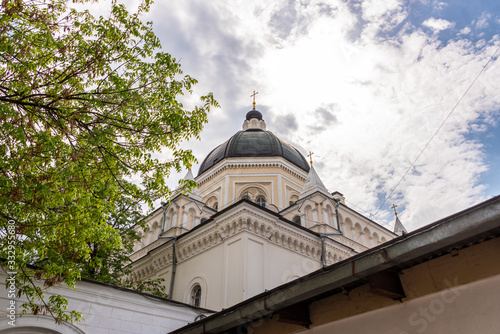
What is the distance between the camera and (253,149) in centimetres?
2647

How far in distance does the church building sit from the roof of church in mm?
71

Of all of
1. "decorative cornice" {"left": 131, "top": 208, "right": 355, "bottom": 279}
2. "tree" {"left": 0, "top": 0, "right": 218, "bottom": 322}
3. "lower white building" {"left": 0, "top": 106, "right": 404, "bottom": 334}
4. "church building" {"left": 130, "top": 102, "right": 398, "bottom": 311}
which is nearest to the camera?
"tree" {"left": 0, "top": 0, "right": 218, "bottom": 322}

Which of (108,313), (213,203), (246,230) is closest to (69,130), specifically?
(108,313)

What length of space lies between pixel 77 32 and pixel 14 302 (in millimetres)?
5880

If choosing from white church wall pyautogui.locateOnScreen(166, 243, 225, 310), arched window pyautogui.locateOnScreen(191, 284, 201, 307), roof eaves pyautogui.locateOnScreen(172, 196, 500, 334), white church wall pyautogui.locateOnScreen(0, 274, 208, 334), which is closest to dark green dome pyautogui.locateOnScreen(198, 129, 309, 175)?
white church wall pyautogui.locateOnScreen(166, 243, 225, 310)

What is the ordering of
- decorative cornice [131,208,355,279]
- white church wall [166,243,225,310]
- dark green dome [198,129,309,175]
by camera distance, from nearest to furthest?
white church wall [166,243,225,310]
decorative cornice [131,208,355,279]
dark green dome [198,129,309,175]

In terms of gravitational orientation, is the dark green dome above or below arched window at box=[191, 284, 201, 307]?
above

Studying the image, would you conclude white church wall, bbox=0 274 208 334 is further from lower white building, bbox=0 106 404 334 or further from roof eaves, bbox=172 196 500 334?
roof eaves, bbox=172 196 500 334

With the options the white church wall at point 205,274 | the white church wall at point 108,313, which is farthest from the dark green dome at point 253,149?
A: the white church wall at point 108,313

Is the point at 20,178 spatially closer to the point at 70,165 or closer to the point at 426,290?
the point at 70,165

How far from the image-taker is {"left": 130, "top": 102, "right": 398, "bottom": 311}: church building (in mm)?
15234

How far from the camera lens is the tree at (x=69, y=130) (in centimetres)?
630

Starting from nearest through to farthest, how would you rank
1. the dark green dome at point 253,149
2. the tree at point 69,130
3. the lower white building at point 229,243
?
the tree at point 69,130, the lower white building at point 229,243, the dark green dome at point 253,149

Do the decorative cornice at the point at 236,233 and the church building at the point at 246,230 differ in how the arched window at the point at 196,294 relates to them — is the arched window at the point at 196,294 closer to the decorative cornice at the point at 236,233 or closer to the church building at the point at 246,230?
the church building at the point at 246,230
